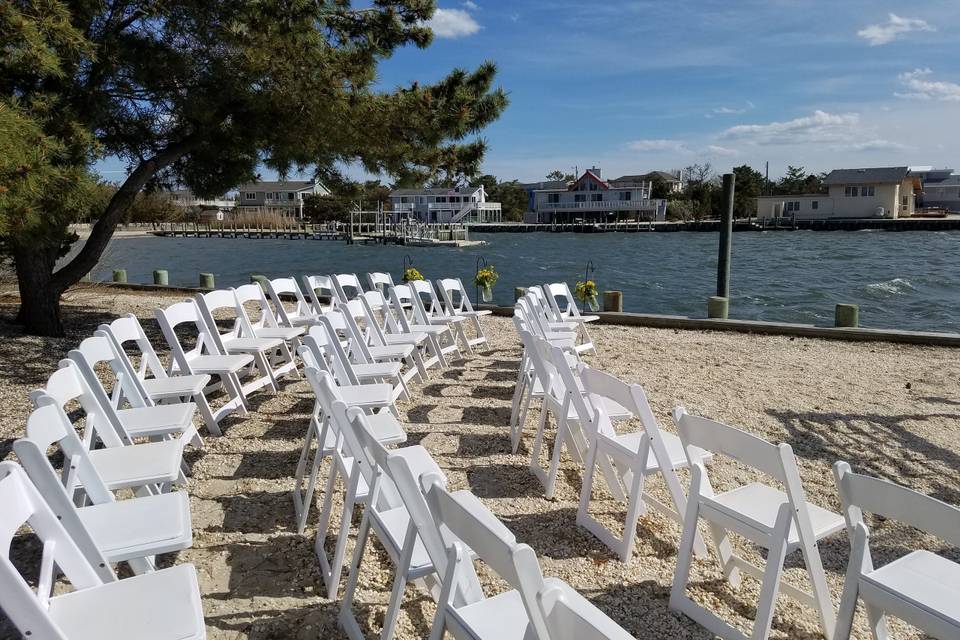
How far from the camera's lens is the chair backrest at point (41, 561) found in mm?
1491

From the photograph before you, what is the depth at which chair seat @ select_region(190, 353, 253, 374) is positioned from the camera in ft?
15.6

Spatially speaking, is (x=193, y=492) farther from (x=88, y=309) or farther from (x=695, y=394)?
(x=88, y=309)

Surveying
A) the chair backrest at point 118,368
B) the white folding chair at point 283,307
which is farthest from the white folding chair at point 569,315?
the chair backrest at point 118,368

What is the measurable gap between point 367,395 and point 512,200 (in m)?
96.3

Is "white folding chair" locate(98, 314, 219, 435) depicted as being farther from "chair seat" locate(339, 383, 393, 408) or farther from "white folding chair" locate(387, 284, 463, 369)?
"white folding chair" locate(387, 284, 463, 369)

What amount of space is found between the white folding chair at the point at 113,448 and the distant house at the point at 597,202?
7904 centimetres

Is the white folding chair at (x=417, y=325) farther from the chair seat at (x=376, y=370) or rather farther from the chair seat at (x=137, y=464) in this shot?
the chair seat at (x=137, y=464)

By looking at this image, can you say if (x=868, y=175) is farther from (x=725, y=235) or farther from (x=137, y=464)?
(x=137, y=464)

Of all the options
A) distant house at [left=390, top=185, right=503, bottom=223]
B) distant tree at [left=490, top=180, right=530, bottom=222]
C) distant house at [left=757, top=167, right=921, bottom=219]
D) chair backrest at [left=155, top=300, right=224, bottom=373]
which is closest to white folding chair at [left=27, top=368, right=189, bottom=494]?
chair backrest at [left=155, top=300, right=224, bottom=373]

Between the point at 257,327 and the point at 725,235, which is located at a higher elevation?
the point at 725,235

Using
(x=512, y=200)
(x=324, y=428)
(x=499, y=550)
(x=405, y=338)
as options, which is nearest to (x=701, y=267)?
(x=405, y=338)

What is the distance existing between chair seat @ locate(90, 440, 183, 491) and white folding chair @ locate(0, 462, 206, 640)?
66 cm

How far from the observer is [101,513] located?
244cm

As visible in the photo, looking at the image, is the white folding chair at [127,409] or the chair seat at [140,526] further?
the white folding chair at [127,409]
